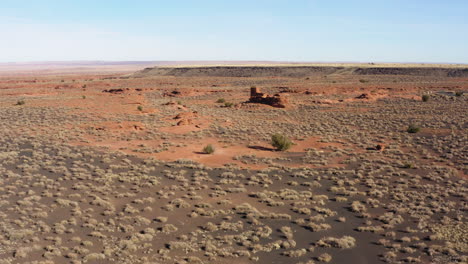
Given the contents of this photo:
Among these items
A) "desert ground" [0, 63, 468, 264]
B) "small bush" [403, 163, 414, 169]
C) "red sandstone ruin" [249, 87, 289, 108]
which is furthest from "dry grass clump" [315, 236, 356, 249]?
"red sandstone ruin" [249, 87, 289, 108]

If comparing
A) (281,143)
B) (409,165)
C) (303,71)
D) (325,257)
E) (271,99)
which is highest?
(303,71)

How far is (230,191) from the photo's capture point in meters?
15.2

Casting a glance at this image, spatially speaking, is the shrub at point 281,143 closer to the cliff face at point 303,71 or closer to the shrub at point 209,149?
the shrub at point 209,149

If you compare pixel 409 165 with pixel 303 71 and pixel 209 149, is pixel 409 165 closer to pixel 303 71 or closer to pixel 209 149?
pixel 209 149

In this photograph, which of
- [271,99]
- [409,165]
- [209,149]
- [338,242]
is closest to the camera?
[338,242]

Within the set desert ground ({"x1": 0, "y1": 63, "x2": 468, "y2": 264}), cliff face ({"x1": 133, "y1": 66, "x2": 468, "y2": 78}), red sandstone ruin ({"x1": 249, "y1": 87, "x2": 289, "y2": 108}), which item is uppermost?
cliff face ({"x1": 133, "y1": 66, "x2": 468, "y2": 78})

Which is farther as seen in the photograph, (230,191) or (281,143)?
(281,143)

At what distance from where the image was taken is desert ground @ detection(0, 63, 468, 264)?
10.2m

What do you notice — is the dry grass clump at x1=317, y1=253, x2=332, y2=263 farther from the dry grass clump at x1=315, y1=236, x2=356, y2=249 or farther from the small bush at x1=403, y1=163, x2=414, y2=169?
the small bush at x1=403, y1=163, x2=414, y2=169

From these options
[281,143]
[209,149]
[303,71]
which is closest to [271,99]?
[281,143]

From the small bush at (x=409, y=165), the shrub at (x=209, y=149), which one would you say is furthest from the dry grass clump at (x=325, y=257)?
the shrub at (x=209, y=149)

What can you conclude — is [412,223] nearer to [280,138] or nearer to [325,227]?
[325,227]

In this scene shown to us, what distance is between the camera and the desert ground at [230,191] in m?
10.2

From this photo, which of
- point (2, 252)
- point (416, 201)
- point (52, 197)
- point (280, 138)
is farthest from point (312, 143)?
point (2, 252)
